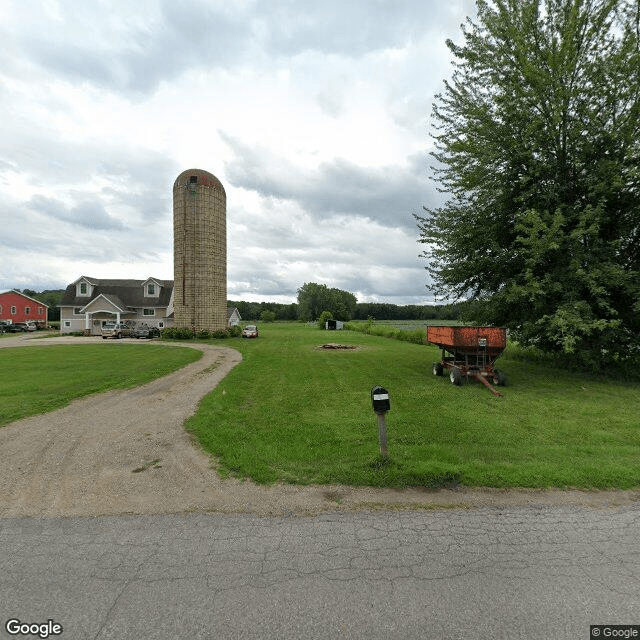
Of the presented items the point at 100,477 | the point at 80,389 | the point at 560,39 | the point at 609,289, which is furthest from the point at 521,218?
the point at 80,389

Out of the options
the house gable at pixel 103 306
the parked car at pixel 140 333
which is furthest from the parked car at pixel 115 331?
the house gable at pixel 103 306

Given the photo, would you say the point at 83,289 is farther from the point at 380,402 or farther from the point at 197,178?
the point at 380,402

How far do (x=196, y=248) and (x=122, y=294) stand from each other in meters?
16.5

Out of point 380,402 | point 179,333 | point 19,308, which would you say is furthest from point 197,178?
point 19,308

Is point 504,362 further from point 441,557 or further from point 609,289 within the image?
point 441,557

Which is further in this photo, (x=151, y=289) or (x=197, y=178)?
(x=151, y=289)

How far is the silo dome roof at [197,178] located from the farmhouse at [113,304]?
48.1ft

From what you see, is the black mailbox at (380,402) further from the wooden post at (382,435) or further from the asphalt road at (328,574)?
the asphalt road at (328,574)

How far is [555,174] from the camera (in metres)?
12.7

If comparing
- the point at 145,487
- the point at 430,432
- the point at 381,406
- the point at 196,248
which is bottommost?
the point at 145,487

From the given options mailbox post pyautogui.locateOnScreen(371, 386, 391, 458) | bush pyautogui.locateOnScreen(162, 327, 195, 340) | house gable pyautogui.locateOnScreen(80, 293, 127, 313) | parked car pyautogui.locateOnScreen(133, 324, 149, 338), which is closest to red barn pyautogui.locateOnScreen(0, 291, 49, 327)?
house gable pyautogui.locateOnScreen(80, 293, 127, 313)

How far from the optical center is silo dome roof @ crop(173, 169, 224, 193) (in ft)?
109

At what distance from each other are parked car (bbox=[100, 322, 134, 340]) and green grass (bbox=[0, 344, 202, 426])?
16102 millimetres

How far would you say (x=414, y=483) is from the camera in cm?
465
